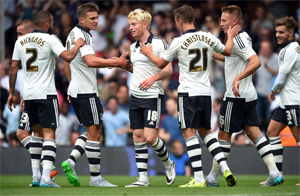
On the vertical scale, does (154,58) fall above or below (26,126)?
above

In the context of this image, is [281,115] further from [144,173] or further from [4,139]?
[4,139]

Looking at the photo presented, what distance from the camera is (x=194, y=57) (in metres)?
5.89

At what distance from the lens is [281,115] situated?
265 inches

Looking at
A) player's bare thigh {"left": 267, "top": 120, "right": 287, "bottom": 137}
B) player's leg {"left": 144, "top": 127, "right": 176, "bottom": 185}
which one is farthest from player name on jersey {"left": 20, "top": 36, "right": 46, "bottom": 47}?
player's bare thigh {"left": 267, "top": 120, "right": 287, "bottom": 137}

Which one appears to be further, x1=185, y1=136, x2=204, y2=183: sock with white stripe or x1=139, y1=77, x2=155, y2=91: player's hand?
x1=139, y1=77, x2=155, y2=91: player's hand

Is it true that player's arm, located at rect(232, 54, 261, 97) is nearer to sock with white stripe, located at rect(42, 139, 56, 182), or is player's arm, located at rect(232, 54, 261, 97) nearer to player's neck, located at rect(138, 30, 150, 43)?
player's neck, located at rect(138, 30, 150, 43)

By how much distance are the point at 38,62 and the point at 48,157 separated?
131cm

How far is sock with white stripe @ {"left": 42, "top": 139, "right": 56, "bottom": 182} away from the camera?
6.16 meters

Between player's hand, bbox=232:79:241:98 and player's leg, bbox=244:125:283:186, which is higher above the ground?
player's hand, bbox=232:79:241:98

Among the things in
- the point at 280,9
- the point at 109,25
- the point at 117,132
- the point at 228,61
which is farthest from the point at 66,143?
the point at 280,9

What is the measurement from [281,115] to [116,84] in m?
5.29

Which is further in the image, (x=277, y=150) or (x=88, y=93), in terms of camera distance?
(x=277, y=150)

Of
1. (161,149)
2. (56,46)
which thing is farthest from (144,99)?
(56,46)

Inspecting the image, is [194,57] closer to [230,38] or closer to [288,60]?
[230,38]
